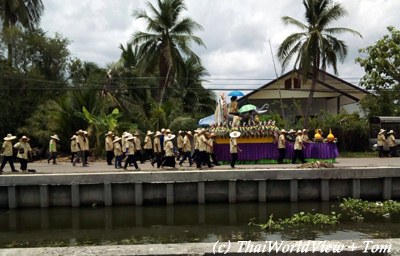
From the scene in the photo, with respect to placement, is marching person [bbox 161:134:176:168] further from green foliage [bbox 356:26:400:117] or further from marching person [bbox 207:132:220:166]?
green foliage [bbox 356:26:400:117]

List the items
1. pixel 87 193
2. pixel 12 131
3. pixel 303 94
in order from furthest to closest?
pixel 303 94
pixel 12 131
pixel 87 193

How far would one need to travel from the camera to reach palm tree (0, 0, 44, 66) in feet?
114

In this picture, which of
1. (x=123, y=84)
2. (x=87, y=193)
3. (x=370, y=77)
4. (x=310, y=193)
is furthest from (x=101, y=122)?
(x=370, y=77)

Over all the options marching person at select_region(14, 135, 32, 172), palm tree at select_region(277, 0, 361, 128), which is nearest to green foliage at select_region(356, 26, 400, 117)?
palm tree at select_region(277, 0, 361, 128)

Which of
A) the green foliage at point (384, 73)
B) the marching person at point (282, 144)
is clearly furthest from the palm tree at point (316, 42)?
the marching person at point (282, 144)

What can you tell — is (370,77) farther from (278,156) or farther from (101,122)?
(101,122)

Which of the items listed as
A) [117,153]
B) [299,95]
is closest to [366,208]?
[117,153]

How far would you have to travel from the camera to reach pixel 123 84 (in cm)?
3231

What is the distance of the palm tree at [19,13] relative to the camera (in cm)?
3466

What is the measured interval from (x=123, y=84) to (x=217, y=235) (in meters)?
22.0

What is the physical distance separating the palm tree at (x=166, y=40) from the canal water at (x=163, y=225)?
61.1 feet

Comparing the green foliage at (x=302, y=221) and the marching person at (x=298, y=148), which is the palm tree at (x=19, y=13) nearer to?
the marching person at (x=298, y=148)

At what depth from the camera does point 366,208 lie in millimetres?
14773

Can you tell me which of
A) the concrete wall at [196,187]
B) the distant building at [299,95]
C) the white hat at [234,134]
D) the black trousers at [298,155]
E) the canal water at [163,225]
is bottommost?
the canal water at [163,225]
